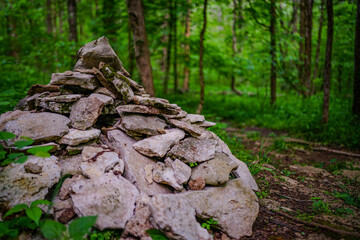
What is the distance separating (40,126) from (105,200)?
150 cm

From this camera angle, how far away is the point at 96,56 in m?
3.84

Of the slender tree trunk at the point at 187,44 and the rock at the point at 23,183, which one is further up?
the slender tree trunk at the point at 187,44

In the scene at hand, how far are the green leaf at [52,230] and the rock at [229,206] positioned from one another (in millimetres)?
1288

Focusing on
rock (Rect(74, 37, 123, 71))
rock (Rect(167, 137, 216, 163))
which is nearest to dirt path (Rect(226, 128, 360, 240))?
rock (Rect(167, 137, 216, 163))

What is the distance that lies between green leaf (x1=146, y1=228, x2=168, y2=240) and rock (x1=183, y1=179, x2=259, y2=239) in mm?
470

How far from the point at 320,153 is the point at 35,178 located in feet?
21.0

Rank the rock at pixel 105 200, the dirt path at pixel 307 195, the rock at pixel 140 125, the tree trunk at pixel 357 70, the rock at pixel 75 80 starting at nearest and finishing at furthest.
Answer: the rock at pixel 105 200 < the dirt path at pixel 307 195 < the rock at pixel 140 125 < the rock at pixel 75 80 < the tree trunk at pixel 357 70

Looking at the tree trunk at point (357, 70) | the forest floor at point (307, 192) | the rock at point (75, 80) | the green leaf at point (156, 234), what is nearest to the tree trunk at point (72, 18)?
the rock at point (75, 80)

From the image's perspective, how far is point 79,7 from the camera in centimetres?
1230

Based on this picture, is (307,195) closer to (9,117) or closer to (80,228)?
(80,228)

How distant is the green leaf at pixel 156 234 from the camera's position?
7.28 ft

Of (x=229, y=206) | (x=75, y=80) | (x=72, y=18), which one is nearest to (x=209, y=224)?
(x=229, y=206)

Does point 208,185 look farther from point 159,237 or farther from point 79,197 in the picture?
point 79,197

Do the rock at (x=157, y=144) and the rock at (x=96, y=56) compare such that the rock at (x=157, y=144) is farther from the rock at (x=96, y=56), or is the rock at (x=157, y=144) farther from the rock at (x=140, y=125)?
the rock at (x=96, y=56)
